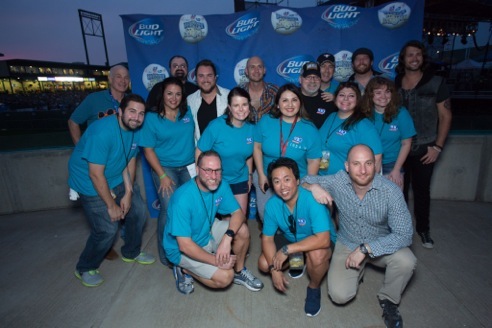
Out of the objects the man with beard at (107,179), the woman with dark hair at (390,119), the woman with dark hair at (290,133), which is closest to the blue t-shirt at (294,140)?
the woman with dark hair at (290,133)

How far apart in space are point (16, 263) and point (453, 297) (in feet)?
16.5

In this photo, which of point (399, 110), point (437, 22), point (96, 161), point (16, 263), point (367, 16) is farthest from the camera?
point (437, 22)

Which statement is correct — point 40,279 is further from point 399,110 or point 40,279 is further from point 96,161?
point 399,110

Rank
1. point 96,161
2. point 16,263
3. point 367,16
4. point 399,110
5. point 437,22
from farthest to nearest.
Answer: point 437,22 < point 367,16 < point 16,263 < point 399,110 < point 96,161

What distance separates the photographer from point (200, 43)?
14.9ft

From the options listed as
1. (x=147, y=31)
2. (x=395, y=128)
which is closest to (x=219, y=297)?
(x=395, y=128)

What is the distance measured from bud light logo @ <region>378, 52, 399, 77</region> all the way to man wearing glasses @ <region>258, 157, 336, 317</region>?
303 centimetres

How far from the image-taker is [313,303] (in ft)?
8.54

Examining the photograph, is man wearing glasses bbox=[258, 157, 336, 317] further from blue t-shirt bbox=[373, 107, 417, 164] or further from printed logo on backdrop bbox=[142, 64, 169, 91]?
printed logo on backdrop bbox=[142, 64, 169, 91]

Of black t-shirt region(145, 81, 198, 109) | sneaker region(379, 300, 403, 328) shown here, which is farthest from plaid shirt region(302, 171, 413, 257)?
black t-shirt region(145, 81, 198, 109)

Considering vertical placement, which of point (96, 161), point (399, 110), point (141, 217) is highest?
point (399, 110)

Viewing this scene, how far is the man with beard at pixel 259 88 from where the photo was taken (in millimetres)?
3719

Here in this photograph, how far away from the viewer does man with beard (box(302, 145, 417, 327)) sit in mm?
2375

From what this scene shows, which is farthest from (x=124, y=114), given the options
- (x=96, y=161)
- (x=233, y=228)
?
(x=233, y=228)
